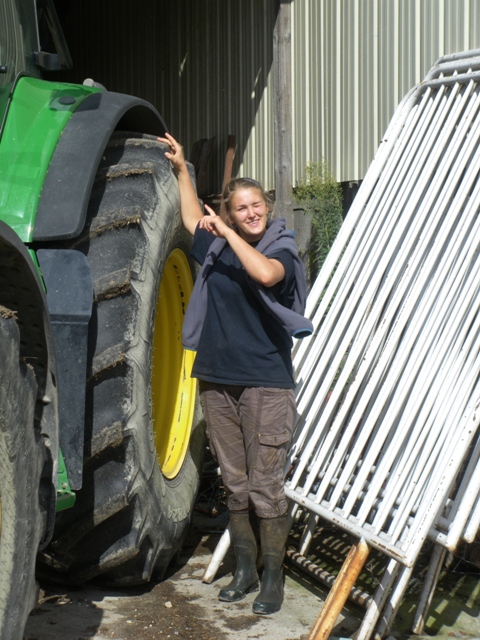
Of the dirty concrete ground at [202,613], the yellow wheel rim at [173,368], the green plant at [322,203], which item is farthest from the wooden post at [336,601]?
the green plant at [322,203]

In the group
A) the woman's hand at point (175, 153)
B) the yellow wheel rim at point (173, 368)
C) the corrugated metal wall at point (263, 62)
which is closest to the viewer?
the woman's hand at point (175, 153)

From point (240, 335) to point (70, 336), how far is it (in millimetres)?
805

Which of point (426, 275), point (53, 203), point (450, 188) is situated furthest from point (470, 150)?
point (53, 203)

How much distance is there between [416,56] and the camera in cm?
496

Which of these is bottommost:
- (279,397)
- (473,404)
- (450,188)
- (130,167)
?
(279,397)

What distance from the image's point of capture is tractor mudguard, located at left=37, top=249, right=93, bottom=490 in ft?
9.18

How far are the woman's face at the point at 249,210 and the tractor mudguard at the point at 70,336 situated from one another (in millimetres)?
802

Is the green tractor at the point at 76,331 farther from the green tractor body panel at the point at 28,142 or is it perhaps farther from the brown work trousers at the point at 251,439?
the brown work trousers at the point at 251,439

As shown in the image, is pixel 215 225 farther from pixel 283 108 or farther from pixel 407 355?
pixel 283 108

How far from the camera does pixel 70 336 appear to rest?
2805 mm

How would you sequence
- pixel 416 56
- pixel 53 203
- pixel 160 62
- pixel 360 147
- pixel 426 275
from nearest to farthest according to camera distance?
pixel 53 203 < pixel 426 275 < pixel 416 56 < pixel 360 147 < pixel 160 62

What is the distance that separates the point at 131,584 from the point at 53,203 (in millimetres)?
1404

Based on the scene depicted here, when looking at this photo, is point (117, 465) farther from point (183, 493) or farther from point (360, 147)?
point (360, 147)

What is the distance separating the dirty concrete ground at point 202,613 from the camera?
3.09m
